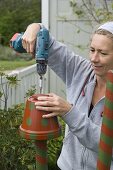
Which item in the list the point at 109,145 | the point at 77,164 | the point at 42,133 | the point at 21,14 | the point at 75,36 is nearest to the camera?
the point at 109,145

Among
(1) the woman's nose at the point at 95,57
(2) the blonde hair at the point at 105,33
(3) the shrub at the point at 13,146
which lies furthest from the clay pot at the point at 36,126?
(3) the shrub at the point at 13,146

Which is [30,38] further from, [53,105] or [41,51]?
[53,105]

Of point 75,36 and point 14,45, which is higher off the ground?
point 14,45

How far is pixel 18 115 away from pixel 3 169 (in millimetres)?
540

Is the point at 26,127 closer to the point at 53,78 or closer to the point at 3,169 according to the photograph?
the point at 3,169

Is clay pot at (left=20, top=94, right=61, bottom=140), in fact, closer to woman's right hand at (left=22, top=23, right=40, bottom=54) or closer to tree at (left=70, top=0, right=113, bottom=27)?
woman's right hand at (left=22, top=23, right=40, bottom=54)

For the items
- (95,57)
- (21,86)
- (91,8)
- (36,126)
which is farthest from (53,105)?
(91,8)

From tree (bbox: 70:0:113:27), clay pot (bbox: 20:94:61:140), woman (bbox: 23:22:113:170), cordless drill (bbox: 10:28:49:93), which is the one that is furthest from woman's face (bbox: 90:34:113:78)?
tree (bbox: 70:0:113:27)

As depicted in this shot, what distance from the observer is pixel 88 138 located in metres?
1.78

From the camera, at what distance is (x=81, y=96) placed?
6.75 ft

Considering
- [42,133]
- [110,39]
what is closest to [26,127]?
[42,133]

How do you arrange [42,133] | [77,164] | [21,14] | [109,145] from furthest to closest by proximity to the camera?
[21,14]
[77,164]
[42,133]
[109,145]

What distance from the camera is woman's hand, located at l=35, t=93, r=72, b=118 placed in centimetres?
163

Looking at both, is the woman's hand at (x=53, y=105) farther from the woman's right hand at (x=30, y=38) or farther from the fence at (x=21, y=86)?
the fence at (x=21, y=86)
